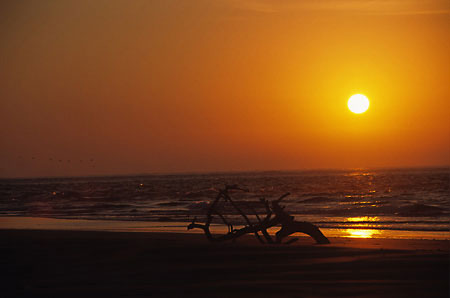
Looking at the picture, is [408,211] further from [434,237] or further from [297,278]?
[297,278]

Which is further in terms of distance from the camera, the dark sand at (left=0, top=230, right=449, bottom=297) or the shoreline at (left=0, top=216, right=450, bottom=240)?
the shoreline at (left=0, top=216, right=450, bottom=240)

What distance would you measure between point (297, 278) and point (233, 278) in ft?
3.59

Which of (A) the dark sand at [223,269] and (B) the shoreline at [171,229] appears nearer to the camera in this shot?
(A) the dark sand at [223,269]

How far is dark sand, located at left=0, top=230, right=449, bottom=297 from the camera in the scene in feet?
30.0

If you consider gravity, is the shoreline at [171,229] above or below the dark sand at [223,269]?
above

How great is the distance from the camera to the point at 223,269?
36.9 feet

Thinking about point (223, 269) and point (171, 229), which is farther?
point (171, 229)

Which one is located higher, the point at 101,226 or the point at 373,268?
the point at 101,226

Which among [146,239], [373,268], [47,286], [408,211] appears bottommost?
[47,286]

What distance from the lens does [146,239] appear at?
1717 centimetres

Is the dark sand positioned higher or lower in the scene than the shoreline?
lower

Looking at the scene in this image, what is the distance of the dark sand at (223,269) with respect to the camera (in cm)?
915

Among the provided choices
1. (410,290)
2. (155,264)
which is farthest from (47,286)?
(410,290)

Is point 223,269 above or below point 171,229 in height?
below
